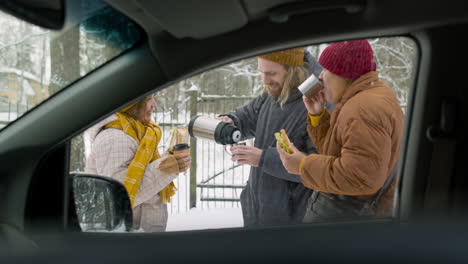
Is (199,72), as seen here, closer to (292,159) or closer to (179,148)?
(292,159)

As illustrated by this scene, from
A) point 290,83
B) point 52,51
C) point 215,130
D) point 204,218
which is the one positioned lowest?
point 204,218

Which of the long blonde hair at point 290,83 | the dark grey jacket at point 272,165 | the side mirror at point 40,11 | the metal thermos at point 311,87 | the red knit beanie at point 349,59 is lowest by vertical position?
the dark grey jacket at point 272,165

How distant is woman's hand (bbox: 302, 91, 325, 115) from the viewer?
1786mm

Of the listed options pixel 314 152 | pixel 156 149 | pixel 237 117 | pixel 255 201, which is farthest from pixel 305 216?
pixel 156 149

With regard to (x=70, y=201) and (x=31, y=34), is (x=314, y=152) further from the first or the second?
(x=31, y=34)

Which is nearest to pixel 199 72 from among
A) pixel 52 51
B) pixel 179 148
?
pixel 52 51

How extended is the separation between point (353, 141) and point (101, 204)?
84cm

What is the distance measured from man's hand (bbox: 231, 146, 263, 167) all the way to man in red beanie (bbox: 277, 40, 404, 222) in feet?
1.12

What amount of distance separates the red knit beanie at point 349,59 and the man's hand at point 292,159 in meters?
0.37

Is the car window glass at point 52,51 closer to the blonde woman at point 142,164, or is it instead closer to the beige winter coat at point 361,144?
the blonde woman at point 142,164

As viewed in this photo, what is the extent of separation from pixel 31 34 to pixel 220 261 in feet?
2.75

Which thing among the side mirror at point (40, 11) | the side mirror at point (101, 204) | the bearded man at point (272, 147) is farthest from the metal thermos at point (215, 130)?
the side mirror at point (40, 11)

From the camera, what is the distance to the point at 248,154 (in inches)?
81.7

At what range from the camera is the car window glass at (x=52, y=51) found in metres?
1.14
